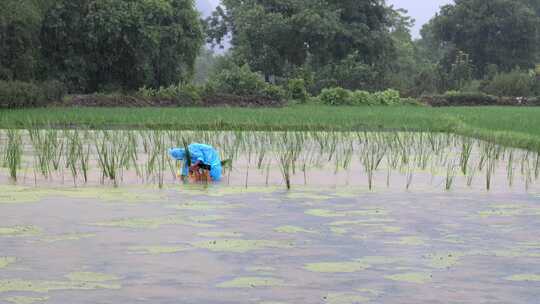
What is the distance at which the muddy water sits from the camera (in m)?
4.73

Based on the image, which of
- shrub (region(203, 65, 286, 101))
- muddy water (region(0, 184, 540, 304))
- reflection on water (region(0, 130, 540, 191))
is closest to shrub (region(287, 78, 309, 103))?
shrub (region(203, 65, 286, 101))

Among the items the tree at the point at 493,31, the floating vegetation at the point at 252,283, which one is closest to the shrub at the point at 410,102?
the tree at the point at 493,31

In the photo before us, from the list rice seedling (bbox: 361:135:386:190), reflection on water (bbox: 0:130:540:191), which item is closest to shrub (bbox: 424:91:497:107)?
rice seedling (bbox: 361:135:386:190)

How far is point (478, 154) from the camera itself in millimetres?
13094

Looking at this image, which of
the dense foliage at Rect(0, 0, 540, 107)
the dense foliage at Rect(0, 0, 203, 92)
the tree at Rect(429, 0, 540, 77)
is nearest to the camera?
the dense foliage at Rect(0, 0, 540, 107)

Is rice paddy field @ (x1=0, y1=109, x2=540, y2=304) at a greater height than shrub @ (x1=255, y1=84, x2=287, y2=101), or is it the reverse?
shrub @ (x1=255, y1=84, x2=287, y2=101)

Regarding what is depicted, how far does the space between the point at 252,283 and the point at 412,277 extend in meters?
0.78

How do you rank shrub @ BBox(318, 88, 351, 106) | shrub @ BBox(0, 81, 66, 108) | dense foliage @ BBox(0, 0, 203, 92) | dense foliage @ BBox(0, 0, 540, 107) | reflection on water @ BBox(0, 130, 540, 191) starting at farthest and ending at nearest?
1. shrub @ BBox(318, 88, 351, 106)
2. dense foliage @ BBox(0, 0, 203, 92)
3. dense foliage @ BBox(0, 0, 540, 107)
4. shrub @ BBox(0, 81, 66, 108)
5. reflection on water @ BBox(0, 130, 540, 191)

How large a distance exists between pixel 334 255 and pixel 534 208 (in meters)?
2.66

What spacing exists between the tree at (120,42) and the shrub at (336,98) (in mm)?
4688

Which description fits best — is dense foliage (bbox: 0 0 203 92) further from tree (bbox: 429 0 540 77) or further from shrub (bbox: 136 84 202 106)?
tree (bbox: 429 0 540 77)

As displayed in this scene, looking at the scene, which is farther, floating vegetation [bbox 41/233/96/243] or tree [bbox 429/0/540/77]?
tree [bbox 429/0/540/77]

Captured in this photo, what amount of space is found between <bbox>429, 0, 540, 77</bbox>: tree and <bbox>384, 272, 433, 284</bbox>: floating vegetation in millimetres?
44373

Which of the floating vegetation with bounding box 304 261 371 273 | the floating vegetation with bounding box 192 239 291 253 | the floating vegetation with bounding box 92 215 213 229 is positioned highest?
the floating vegetation with bounding box 92 215 213 229
